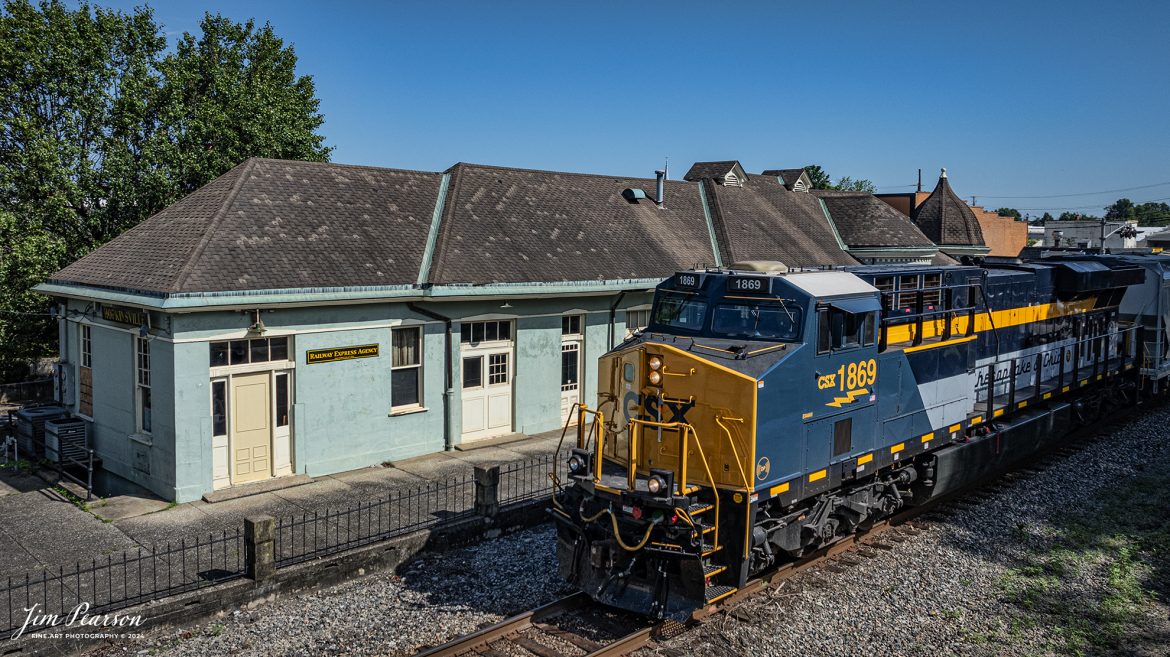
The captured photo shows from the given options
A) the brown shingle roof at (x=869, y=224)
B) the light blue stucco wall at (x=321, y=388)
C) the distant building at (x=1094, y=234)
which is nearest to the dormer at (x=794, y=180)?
the brown shingle roof at (x=869, y=224)

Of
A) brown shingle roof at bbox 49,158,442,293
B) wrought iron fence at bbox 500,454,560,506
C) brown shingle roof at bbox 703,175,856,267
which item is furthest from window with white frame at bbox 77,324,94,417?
brown shingle roof at bbox 703,175,856,267

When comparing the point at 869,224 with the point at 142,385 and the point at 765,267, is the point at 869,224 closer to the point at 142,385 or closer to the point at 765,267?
the point at 765,267

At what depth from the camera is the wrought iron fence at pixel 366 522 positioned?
12297 mm

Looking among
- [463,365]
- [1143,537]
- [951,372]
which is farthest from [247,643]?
[1143,537]

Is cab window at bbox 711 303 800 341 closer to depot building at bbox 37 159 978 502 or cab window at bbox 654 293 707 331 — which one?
cab window at bbox 654 293 707 331

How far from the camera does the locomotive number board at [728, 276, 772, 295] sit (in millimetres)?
10859

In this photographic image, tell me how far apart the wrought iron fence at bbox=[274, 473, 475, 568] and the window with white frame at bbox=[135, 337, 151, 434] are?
4.21 metres

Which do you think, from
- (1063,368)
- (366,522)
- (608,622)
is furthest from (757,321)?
(1063,368)

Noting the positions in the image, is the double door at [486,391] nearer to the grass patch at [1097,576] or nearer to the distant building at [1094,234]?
the grass patch at [1097,576]

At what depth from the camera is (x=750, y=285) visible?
435 inches

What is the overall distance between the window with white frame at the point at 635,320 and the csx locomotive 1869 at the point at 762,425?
9382 mm

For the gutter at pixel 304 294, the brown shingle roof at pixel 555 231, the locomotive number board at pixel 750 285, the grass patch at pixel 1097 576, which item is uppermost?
the brown shingle roof at pixel 555 231

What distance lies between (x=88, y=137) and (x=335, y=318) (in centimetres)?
1457

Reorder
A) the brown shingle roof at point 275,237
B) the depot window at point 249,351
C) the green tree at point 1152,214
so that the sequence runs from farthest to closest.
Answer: the green tree at point 1152,214 < the brown shingle roof at point 275,237 < the depot window at point 249,351
